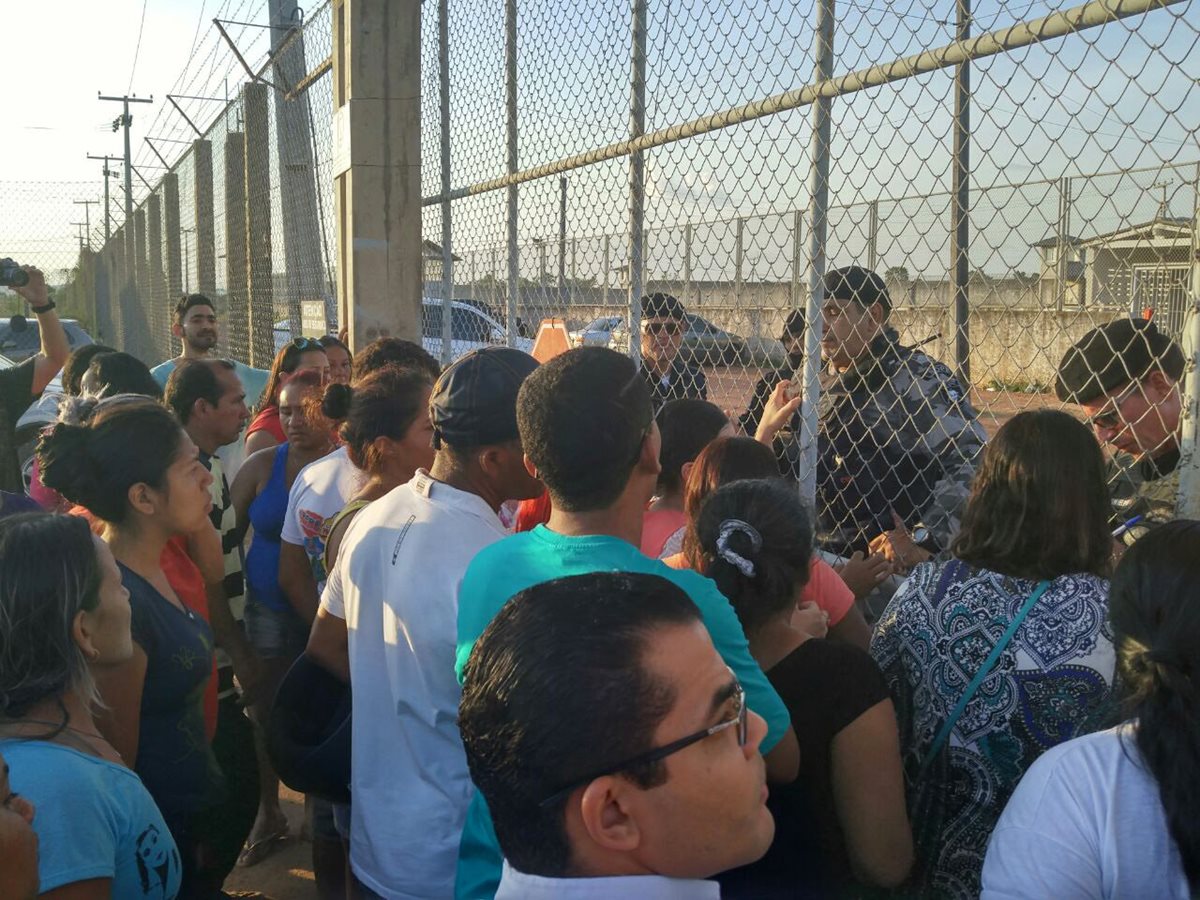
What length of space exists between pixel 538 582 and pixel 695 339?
2.54 meters

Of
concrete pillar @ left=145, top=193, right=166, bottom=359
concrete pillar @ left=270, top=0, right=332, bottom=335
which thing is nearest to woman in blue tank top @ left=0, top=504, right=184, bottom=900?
concrete pillar @ left=270, top=0, right=332, bottom=335

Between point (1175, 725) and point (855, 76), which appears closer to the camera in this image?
point (1175, 725)

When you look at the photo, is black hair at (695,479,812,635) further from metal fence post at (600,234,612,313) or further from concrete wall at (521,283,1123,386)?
metal fence post at (600,234,612,313)

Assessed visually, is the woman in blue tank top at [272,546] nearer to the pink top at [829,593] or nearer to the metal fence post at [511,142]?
the metal fence post at [511,142]

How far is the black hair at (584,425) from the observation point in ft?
6.22

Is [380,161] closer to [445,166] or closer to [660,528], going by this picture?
[445,166]

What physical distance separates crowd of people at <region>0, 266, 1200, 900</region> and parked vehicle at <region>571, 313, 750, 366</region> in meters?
0.34

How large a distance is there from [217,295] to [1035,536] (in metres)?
12.6

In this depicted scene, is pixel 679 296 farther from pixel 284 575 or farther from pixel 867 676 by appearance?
pixel 867 676

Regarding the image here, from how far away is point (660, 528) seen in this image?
2871 millimetres

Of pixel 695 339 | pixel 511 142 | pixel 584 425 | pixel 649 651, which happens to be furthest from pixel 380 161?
pixel 649 651

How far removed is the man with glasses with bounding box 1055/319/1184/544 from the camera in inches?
96.3

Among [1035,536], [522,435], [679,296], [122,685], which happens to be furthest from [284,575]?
[1035,536]

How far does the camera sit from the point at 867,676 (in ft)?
6.72
